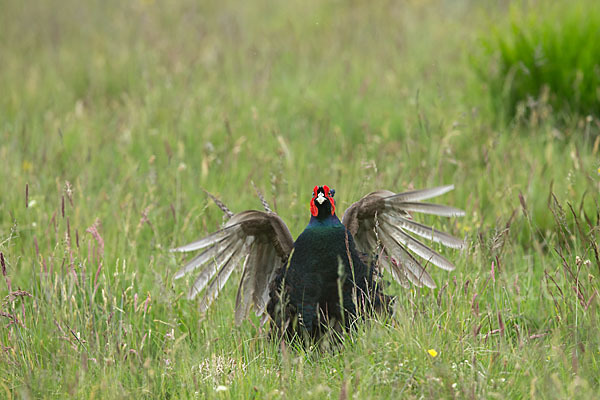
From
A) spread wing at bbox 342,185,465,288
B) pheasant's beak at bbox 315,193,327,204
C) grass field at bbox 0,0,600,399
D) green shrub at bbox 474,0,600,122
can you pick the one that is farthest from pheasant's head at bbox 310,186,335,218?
green shrub at bbox 474,0,600,122

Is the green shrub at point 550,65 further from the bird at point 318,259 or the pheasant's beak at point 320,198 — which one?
the pheasant's beak at point 320,198

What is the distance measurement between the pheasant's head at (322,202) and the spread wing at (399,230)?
200mm

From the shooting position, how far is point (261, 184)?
4094 mm

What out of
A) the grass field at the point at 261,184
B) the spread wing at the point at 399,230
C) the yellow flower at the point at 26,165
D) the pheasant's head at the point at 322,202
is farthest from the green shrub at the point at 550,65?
the yellow flower at the point at 26,165

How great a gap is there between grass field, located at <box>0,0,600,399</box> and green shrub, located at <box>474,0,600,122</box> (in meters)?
0.20

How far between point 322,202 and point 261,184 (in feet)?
4.60

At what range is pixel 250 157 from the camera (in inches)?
176

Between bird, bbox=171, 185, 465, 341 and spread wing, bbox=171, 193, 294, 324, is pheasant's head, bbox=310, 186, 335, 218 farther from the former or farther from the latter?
spread wing, bbox=171, 193, 294, 324

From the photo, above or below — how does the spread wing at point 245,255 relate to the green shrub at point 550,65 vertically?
below

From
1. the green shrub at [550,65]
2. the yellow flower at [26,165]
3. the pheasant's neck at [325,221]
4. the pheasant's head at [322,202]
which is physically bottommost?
the pheasant's neck at [325,221]

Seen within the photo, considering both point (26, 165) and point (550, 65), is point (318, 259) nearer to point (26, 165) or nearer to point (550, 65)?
point (26, 165)

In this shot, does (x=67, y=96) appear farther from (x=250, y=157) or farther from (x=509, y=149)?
(x=509, y=149)

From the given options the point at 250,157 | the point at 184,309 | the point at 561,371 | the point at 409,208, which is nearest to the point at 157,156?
the point at 250,157

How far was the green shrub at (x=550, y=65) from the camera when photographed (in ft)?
15.5
